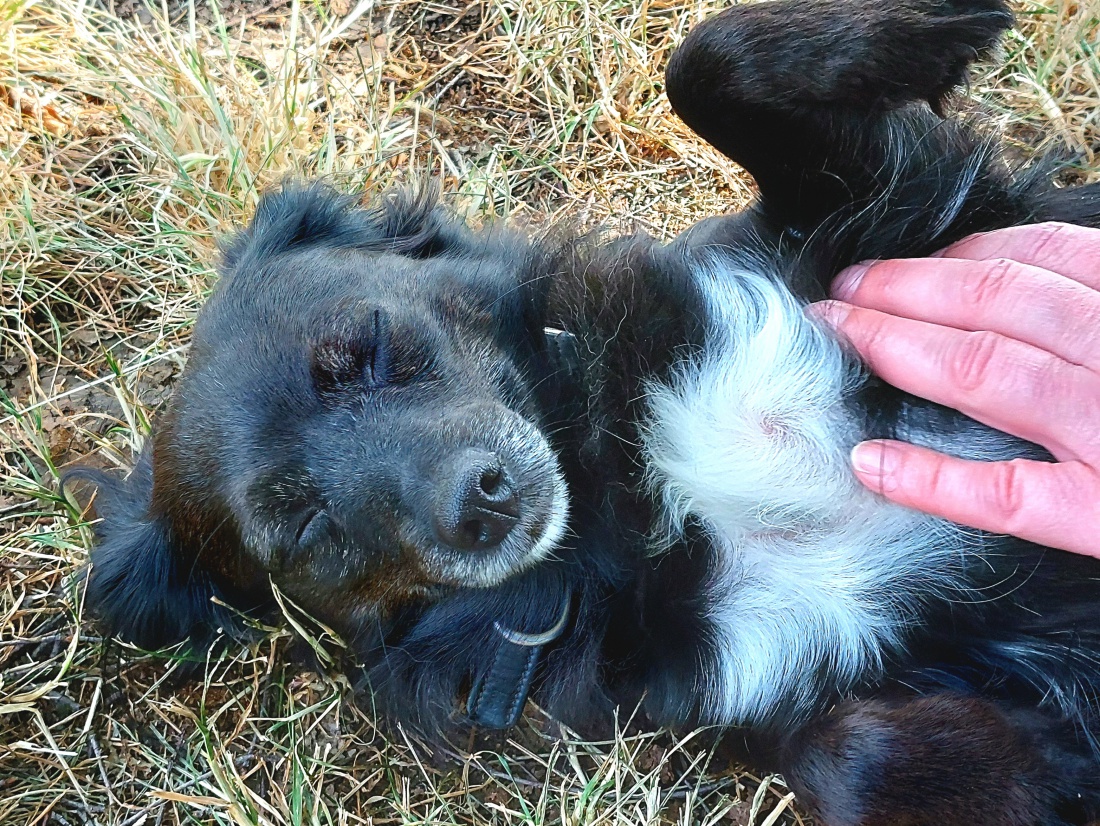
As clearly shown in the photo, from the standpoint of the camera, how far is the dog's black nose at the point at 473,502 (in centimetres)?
222

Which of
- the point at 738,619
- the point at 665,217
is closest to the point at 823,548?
the point at 738,619

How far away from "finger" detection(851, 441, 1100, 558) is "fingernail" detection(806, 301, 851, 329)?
36 centimetres

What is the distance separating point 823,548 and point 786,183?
1.04 metres

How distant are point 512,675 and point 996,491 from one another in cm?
137

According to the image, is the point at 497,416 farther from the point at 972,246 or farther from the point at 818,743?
the point at 972,246

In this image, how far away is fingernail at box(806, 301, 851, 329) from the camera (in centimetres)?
238

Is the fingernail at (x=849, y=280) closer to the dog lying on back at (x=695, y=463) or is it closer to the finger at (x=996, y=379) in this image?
the dog lying on back at (x=695, y=463)

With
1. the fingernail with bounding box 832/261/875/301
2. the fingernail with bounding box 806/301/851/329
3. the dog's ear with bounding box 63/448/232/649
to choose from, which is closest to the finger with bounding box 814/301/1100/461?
the fingernail with bounding box 806/301/851/329

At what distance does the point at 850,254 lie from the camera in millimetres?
2477

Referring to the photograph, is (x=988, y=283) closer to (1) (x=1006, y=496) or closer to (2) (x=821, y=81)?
(1) (x=1006, y=496)

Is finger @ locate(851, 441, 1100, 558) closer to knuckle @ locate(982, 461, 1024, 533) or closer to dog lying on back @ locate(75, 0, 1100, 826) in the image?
knuckle @ locate(982, 461, 1024, 533)

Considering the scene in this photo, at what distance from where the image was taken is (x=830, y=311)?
2408 mm

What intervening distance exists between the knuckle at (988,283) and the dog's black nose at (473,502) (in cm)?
127

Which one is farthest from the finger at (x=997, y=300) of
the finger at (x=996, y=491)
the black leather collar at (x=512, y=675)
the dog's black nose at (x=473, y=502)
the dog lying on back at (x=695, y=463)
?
the black leather collar at (x=512, y=675)
